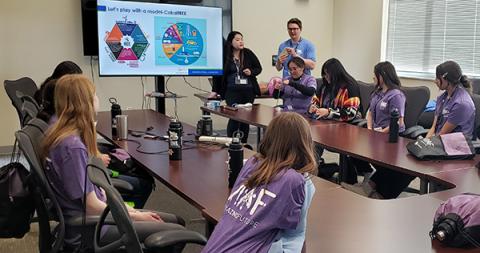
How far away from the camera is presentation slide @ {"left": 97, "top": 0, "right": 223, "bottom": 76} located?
5.28m

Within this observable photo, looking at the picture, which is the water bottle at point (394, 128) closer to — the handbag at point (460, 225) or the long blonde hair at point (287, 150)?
the handbag at point (460, 225)

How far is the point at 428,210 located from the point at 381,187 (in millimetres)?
1765

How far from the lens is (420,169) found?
8.80ft

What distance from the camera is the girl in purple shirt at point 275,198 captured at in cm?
160

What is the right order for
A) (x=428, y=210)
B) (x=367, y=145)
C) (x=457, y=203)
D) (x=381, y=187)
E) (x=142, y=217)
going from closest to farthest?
(x=457, y=203)
(x=428, y=210)
(x=142, y=217)
(x=367, y=145)
(x=381, y=187)

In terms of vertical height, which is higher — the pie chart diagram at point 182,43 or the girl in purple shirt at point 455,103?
the pie chart diagram at point 182,43

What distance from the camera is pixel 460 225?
166 centimetres

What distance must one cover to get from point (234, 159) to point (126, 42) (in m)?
3.38

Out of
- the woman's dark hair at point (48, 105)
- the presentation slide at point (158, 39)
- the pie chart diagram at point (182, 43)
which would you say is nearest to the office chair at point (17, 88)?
the presentation slide at point (158, 39)

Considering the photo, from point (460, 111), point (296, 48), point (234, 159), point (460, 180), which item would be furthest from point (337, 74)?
point (234, 159)

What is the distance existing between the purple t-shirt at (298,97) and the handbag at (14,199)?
299cm

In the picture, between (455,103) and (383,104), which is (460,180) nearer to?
(455,103)

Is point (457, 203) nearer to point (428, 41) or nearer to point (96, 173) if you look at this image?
point (96, 173)

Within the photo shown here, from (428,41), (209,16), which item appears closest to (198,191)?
(209,16)
